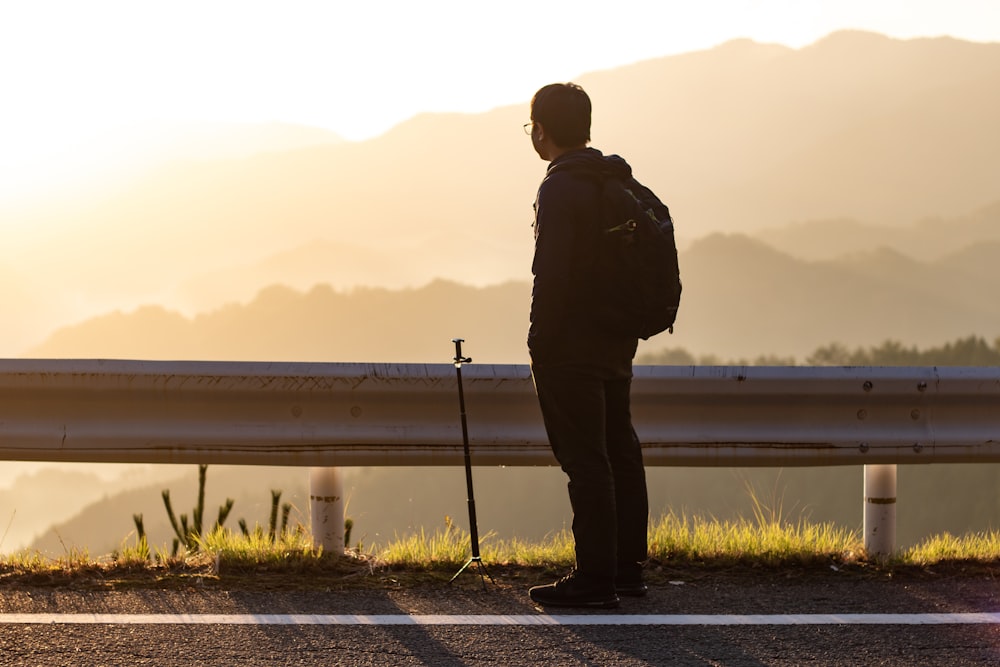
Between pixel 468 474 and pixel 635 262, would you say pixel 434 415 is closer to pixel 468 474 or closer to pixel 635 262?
pixel 468 474

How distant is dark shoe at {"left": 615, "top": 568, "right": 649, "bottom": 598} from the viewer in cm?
376

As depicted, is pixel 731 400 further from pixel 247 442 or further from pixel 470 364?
pixel 247 442

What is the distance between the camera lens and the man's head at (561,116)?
11.8ft

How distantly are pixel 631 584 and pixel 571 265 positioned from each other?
3.93ft

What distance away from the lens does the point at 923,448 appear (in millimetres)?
4234

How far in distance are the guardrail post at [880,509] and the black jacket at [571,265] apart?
57.2 inches

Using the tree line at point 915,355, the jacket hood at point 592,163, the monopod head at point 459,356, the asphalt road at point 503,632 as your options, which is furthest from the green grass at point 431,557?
the tree line at point 915,355

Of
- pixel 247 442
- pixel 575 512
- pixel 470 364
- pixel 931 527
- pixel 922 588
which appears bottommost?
pixel 931 527

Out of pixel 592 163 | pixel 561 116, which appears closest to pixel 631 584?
pixel 592 163

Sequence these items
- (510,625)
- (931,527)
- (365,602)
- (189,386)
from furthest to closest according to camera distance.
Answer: (931,527), (189,386), (365,602), (510,625)

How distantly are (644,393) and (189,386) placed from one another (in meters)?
1.81

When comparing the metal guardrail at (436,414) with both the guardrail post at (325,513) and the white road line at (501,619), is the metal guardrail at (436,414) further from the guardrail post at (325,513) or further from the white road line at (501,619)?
the white road line at (501,619)

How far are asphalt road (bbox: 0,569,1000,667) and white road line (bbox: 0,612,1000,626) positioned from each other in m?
0.04

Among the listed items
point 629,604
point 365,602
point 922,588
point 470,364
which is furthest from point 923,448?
point 365,602
